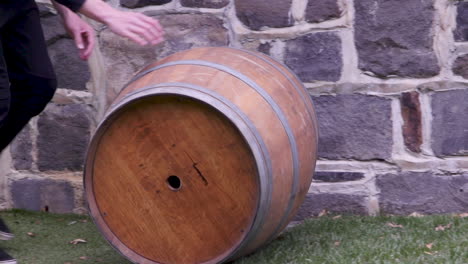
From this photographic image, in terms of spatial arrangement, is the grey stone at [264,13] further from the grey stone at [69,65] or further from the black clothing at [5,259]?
the black clothing at [5,259]

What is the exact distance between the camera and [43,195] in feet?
12.6

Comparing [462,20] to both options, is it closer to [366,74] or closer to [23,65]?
Answer: [366,74]

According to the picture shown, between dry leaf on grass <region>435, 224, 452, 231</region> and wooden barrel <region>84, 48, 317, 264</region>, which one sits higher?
wooden barrel <region>84, 48, 317, 264</region>

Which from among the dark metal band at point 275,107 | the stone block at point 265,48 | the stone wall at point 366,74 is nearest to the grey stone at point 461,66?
the stone wall at point 366,74

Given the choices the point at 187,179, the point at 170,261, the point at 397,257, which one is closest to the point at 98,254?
the point at 170,261

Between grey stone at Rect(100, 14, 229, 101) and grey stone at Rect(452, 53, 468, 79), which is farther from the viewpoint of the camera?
grey stone at Rect(100, 14, 229, 101)

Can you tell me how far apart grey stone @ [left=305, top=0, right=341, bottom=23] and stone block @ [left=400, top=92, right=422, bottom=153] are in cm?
51

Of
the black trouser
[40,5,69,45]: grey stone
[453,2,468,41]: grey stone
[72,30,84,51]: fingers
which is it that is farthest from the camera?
[40,5,69,45]: grey stone

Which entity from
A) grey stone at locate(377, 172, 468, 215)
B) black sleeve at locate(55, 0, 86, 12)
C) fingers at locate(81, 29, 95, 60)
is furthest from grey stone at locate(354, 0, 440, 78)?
black sleeve at locate(55, 0, 86, 12)

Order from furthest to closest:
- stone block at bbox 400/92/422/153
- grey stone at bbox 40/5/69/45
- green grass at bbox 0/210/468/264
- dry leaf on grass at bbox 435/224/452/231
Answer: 1. grey stone at bbox 40/5/69/45
2. stone block at bbox 400/92/422/153
3. dry leaf on grass at bbox 435/224/452/231
4. green grass at bbox 0/210/468/264

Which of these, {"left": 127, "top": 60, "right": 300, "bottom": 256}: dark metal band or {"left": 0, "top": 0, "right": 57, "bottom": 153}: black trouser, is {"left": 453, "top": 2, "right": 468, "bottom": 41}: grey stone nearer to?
{"left": 127, "top": 60, "right": 300, "bottom": 256}: dark metal band

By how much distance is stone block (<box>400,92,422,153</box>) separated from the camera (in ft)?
11.0

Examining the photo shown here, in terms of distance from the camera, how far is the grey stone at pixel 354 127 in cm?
338

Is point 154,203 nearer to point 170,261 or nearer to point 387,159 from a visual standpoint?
point 170,261
